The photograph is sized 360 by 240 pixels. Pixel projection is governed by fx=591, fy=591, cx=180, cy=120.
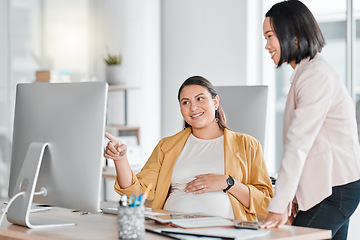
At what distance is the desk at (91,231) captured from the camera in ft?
6.25

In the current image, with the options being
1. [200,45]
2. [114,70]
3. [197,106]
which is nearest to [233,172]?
[197,106]

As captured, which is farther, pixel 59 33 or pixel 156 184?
pixel 59 33

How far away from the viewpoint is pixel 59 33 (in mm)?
5621

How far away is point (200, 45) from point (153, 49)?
52 centimetres

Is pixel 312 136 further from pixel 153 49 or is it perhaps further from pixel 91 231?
pixel 153 49

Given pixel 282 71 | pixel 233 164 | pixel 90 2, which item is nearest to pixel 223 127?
pixel 233 164

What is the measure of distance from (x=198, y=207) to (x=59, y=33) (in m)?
3.55

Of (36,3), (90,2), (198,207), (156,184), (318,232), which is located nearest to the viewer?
(318,232)

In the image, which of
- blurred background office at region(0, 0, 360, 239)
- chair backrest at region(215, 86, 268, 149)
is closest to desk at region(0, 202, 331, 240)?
chair backrest at region(215, 86, 268, 149)

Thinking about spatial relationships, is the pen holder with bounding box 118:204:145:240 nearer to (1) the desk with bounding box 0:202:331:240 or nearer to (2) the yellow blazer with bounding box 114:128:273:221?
(1) the desk with bounding box 0:202:331:240

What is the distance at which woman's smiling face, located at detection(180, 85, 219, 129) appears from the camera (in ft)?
8.80

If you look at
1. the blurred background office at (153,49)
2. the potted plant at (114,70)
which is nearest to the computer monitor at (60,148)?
the blurred background office at (153,49)

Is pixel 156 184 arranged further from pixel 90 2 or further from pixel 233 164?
pixel 90 2

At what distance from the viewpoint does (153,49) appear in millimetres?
6000
